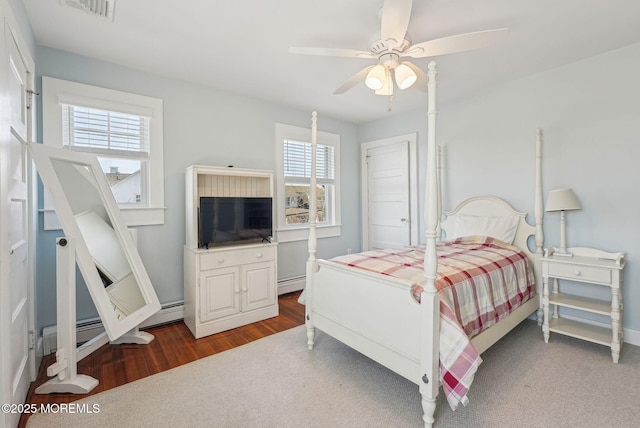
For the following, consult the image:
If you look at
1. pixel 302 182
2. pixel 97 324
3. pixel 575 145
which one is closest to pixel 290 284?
pixel 302 182

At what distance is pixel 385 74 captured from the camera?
2119mm

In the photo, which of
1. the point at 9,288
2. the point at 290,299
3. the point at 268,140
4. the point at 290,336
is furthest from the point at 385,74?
the point at 290,299

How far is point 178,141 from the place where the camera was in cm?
311

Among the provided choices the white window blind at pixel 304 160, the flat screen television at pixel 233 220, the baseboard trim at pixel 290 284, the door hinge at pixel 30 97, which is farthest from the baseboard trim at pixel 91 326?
the white window blind at pixel 304 160

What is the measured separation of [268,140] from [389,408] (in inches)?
124

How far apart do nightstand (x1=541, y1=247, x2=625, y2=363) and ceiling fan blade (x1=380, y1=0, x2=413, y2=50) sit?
7.58 feet

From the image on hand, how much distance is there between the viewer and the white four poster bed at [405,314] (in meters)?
1.60

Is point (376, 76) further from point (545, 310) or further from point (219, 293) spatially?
point (545, 310)

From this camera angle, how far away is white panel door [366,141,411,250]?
167 inches

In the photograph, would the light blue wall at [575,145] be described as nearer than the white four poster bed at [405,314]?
No

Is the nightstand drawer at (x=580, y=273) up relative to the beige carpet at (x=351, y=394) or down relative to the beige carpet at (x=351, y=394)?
up

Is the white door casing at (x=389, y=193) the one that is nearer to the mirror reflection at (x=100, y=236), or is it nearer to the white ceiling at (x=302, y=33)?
the white ceiling at (x=302, y=33)

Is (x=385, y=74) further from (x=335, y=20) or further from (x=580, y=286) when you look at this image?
(x=580, y=286)

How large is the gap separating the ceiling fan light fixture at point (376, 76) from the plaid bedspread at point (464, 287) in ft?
4.44
